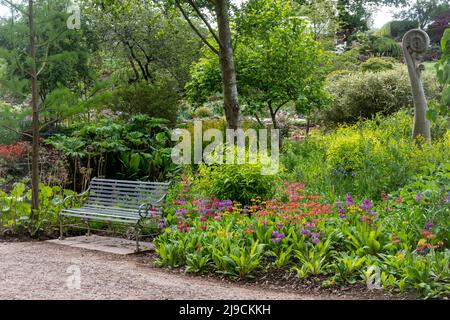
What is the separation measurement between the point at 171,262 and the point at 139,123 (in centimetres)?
547

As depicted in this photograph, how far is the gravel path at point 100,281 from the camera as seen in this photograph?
4340 millimetres

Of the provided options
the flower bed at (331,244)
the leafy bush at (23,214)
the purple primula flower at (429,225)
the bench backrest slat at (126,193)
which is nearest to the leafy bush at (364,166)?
the flower bed at (331,244)

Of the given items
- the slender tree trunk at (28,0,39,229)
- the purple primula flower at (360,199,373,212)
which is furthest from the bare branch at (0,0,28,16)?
the purple primula flower at (360,199,373,212)

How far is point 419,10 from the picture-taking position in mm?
32375

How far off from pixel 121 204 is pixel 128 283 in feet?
8.65

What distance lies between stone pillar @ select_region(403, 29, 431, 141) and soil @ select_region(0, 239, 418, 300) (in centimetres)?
618

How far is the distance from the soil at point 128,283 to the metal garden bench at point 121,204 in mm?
718

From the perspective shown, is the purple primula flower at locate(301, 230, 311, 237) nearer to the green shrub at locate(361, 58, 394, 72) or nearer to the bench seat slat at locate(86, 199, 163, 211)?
the bench seat slat at locate(86, 199, 163, 211)

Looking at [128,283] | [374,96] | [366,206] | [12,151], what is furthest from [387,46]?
[128,283]

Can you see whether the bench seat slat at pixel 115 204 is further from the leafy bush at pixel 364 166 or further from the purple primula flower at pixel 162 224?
the leafy bush at pixel 364 166

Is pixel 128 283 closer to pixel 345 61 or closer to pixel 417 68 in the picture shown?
pixel 417 68

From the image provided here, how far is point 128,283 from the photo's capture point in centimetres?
475
